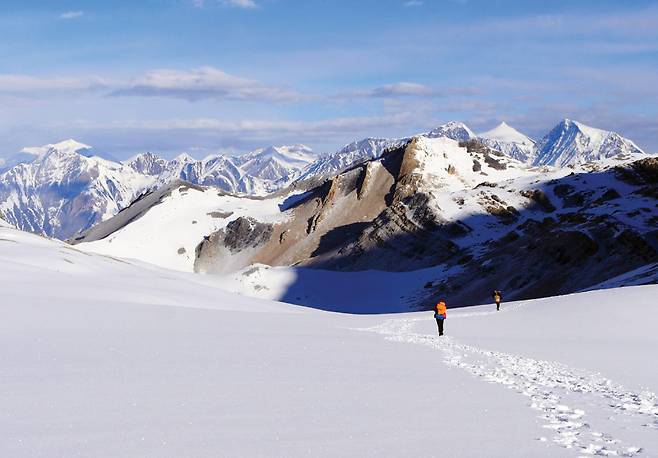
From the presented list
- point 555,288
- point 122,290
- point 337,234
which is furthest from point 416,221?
point 122,290

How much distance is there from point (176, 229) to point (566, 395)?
570 ft

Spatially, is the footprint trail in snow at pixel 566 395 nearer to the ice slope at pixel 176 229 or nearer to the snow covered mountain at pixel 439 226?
the snow covered mountain at pixel 439 226

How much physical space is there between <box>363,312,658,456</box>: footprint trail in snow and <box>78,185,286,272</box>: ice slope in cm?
14936

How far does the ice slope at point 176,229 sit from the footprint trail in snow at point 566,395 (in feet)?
490

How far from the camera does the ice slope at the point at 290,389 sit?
10.4 m

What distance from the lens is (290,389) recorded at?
48.1ft

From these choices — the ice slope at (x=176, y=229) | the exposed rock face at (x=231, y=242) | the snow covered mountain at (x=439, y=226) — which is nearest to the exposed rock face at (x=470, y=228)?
the snow covered mountain at (x=439, y=226)

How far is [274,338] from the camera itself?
2336 cm

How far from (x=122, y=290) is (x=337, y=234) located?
11394 centimetres

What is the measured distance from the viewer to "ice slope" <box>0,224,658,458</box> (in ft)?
34.2

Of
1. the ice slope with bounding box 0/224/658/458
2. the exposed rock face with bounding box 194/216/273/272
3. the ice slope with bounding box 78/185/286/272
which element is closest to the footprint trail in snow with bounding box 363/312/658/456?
the ice slope with bounding box 0/224/658/458

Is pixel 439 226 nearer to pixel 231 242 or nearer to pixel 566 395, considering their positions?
pixel 231 242

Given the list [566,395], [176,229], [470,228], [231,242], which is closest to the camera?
[566,395]

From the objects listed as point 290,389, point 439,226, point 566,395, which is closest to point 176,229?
point 439,226
